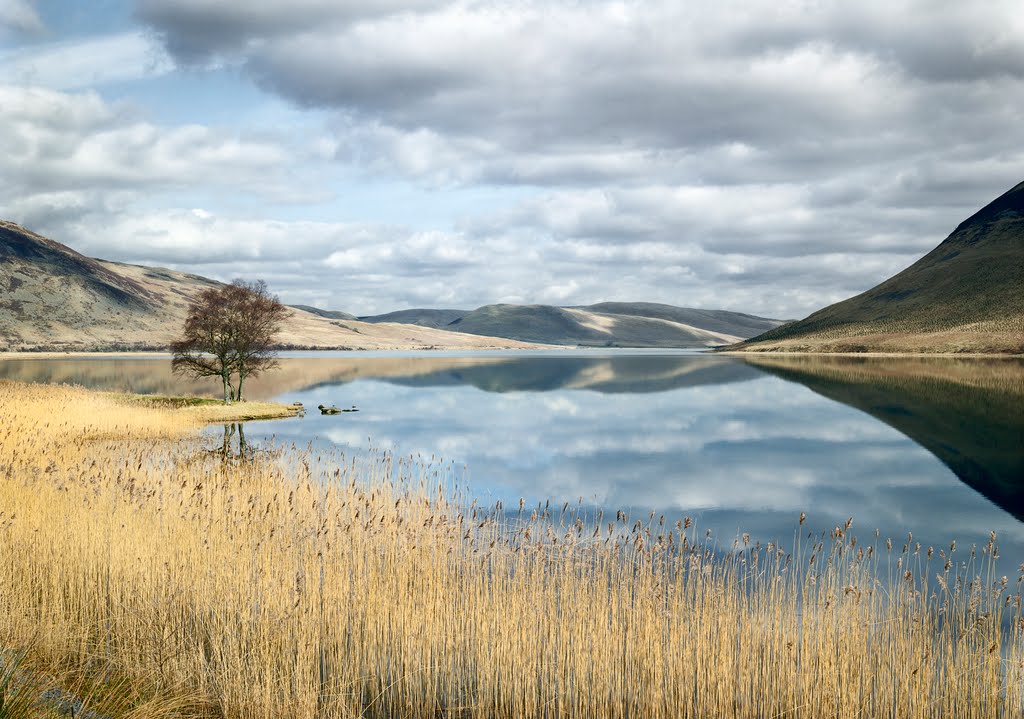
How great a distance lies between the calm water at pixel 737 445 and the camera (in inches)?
1017

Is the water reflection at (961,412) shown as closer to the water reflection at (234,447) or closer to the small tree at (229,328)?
the water reflection at (234,447)

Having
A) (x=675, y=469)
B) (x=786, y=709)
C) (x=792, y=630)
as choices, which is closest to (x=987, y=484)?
(x=675, y=469)

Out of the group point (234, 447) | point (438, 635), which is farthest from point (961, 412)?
point (438, 635)

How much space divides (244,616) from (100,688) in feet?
7.43

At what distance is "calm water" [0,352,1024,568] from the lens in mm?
25828

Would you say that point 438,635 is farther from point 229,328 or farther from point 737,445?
point 229,328

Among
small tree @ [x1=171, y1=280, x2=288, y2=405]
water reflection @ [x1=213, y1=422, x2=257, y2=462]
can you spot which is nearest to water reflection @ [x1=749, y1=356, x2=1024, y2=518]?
water reflection @ [x1=213, y1=422, x2=257, y2=462]

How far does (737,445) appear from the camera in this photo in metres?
Result: 42.6

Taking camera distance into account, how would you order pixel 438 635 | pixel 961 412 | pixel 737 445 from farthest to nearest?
1. pixel 961 412
2. pixel 737 445
3. pixel 438 635

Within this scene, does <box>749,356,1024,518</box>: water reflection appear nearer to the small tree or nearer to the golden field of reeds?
the golden field of reeds

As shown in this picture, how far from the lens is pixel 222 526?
15.1 meters

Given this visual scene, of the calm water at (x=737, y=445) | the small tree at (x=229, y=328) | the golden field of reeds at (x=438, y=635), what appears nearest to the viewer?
the golden field of reeds at (x=438, y=635)

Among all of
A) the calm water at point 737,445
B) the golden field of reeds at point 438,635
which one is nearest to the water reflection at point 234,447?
the calm water at point 737,445

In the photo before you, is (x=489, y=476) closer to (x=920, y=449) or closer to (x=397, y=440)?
(x=397, y=440)
